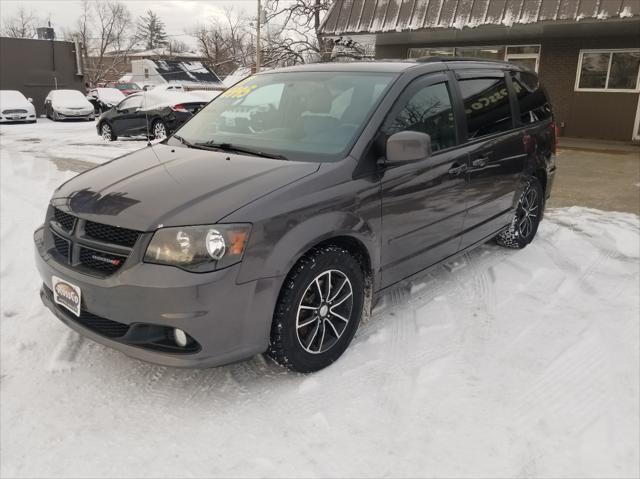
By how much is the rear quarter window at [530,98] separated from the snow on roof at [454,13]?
23.2ft

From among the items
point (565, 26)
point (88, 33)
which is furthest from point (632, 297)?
point (88, 33)

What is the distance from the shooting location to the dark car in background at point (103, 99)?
84.3 feet

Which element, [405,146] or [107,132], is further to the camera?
[107,132]

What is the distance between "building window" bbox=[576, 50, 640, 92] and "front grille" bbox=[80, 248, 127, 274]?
15.2 metres

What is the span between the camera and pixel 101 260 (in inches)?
106

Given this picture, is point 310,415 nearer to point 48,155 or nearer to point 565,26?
point 48,155

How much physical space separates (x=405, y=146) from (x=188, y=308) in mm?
1547

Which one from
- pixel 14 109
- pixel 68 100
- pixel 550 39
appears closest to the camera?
pixel 550 39

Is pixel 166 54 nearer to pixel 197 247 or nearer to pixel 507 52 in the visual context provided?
pixel 507 52

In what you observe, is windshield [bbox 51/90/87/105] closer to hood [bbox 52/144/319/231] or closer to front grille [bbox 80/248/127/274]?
hood [bbox 52/144/319/231]

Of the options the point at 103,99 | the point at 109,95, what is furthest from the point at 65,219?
the point at 109,95

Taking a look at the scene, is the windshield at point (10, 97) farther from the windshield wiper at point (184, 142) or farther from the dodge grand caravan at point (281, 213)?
the windshield wiper at point (184, 142)

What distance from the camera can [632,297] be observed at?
4230 mm

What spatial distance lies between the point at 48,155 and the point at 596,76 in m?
14.0
